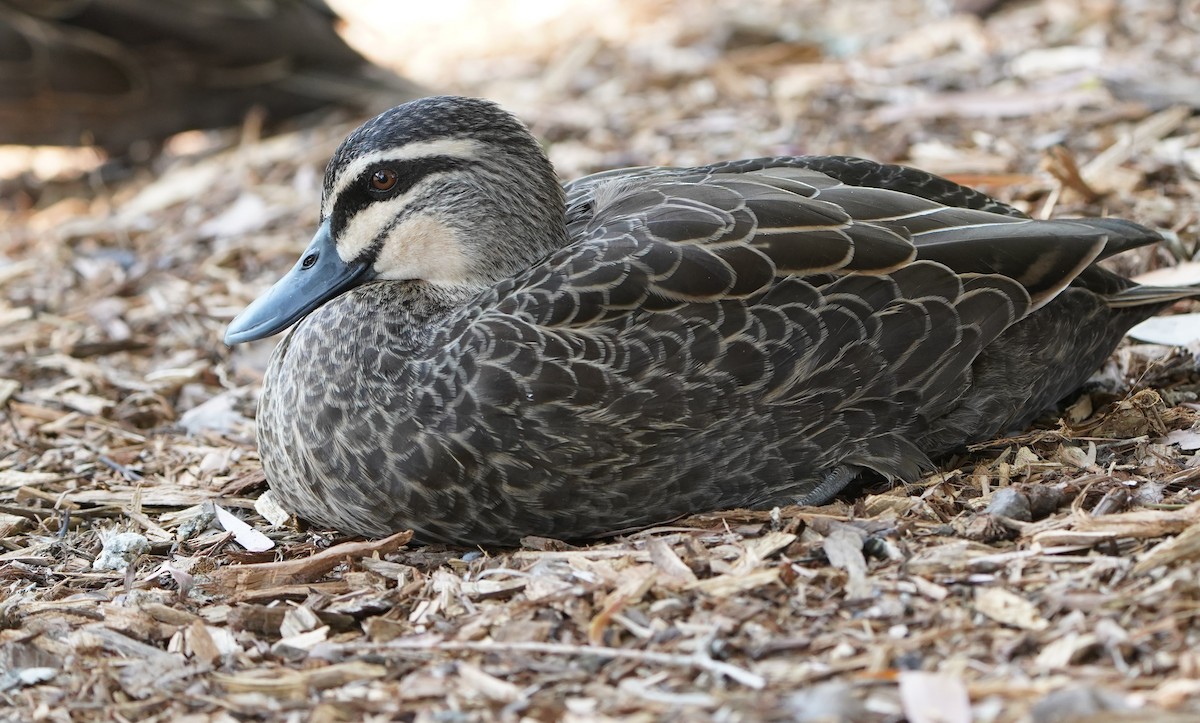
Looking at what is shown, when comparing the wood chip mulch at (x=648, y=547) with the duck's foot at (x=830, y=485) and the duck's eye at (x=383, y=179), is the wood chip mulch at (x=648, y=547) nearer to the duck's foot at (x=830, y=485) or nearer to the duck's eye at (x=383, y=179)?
the duck's foot at (x=830, y=485)

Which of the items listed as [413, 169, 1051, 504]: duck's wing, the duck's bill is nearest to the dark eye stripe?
the duck's bill

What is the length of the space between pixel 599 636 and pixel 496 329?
1.02 metres

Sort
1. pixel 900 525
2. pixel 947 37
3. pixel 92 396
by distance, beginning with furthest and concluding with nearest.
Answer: pixel 947 37 → pixel 92 396 → pixel 900 525

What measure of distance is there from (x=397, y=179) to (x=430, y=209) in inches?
5.5

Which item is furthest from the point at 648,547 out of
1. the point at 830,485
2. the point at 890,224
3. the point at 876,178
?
the point at 876,178

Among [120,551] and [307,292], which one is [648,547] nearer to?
[307,292]

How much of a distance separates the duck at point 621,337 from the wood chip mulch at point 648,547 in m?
0.16

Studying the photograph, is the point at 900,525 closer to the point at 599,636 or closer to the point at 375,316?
the point at 599,636

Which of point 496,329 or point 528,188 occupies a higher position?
point 528,188

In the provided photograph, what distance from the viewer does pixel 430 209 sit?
4.28 m

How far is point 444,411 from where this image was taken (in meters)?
3.93

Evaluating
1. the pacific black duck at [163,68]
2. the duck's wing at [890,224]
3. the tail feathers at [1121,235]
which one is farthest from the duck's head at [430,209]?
the pacific black duck at [163,68]

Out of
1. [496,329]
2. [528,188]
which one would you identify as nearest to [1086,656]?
[496,329]

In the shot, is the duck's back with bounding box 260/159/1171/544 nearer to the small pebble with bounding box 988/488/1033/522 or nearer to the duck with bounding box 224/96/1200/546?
the duck with bounding box 224/96/1200/546
